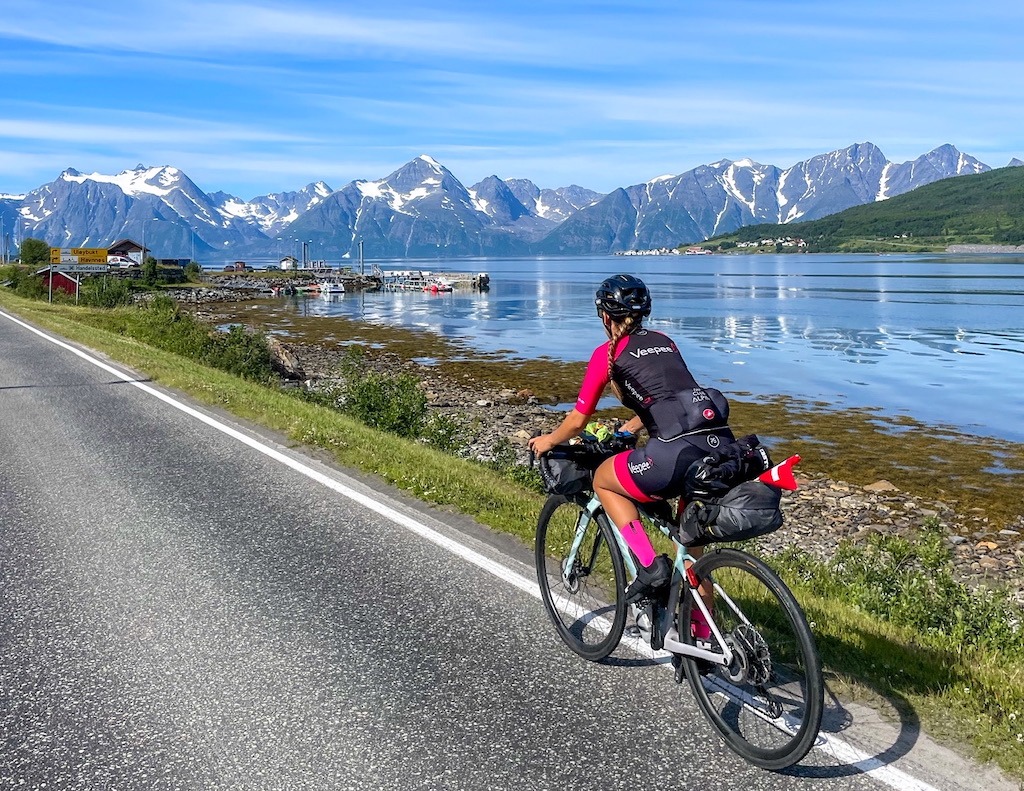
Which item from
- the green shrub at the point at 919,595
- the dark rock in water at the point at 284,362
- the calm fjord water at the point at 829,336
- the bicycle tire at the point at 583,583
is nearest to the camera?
the bicycle tire at the point at 583,583

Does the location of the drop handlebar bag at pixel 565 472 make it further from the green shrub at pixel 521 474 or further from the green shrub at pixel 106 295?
the green shrub at pixel 106 295

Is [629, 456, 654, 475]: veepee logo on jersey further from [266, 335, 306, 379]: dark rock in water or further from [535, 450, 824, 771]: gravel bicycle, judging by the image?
[266, 335, 306, 379]: dark rock in water

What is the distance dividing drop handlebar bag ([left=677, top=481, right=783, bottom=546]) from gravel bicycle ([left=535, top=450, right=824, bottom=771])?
0.40 ft

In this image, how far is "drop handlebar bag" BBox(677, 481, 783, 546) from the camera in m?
4.40

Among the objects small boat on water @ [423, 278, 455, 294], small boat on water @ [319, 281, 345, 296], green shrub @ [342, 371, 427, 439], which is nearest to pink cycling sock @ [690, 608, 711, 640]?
green shrub @ [342, 371, 427, 439]

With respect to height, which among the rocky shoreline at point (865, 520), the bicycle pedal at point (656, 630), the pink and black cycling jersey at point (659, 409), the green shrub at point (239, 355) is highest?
the pink and black cycling jersey at point (659, 409)

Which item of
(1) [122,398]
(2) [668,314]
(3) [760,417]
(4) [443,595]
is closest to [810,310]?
(2) [668,314]

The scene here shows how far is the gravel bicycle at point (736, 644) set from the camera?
13.8 feet

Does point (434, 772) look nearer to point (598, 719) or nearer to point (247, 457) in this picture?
point (598, 719)

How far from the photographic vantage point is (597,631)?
5895mm

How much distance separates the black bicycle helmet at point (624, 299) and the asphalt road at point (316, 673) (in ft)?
7.06

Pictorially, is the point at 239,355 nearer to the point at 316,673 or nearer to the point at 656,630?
the point at 316,673

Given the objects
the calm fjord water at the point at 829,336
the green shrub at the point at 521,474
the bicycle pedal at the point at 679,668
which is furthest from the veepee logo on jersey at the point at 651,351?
the calm fjord water at the point at 829,336

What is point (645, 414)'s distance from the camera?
5117 millimetres
